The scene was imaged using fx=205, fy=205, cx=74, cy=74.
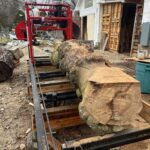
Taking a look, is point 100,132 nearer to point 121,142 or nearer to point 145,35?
point 121,142

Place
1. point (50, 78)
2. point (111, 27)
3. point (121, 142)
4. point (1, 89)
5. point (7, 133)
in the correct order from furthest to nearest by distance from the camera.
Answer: point (111, 27), point (1, 89), point (50, 78), point (7, 133), point (121, 142)

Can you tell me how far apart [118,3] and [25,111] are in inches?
304

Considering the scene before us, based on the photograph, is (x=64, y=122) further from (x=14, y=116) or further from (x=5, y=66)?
(x=5, y=66)

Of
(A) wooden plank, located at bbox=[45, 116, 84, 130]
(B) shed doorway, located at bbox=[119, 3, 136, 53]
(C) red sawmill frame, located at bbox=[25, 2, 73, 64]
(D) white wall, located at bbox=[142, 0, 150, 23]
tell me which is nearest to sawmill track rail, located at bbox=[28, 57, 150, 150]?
(A) wooden plank, located at bbox=[45, 116, 84, 130]

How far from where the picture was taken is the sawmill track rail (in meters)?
1.77

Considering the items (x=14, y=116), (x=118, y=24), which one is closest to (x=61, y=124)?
(x=14, y=116)

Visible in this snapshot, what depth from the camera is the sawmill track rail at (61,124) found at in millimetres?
1773

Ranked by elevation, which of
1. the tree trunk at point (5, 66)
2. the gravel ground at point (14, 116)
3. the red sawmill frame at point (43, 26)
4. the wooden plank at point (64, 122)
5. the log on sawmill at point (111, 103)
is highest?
the red sawmill frame at point (43, 26)

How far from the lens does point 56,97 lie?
3023 mm

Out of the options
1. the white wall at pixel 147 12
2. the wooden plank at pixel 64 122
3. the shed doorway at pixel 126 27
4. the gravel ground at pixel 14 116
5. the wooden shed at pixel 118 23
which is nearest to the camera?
the wooden plank at pixel 64 122

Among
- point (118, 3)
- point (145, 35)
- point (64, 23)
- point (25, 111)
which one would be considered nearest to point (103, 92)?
point (25, 111)

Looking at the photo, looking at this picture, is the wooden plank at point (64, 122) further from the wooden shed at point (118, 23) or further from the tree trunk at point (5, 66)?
the wooden shed at point (118, 23)

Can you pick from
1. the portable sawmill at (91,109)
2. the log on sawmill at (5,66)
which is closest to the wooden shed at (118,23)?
the log on sawmill at (5,66)

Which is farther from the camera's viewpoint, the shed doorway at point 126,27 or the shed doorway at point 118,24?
the shed doorway at point 126,27
